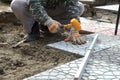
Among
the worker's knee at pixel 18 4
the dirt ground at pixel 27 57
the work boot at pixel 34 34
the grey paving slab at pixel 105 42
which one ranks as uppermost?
the worker's knee at pixel 18 4

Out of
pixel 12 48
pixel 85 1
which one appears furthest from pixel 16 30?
pixel 85 1

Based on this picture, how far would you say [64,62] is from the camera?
2604mm

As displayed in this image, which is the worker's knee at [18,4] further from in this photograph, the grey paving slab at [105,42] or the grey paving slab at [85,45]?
the grey paving slab at [105,42]

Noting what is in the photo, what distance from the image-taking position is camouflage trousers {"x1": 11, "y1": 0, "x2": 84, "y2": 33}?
10.4ft

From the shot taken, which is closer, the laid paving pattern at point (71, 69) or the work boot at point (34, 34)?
the laid paving pattern at point (71, 69)

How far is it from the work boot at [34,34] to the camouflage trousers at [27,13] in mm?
51

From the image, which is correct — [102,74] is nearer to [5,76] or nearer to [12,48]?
[5,76]

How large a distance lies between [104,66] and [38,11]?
0.89 m

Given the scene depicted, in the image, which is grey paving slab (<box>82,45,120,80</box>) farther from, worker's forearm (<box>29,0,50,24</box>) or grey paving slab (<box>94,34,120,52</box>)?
worker's forearm (<box>29,0,50,24</box>)

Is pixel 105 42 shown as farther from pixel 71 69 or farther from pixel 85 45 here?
pixel 71 69

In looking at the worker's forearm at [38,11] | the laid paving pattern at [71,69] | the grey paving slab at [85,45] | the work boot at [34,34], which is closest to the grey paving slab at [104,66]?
the laid paving pattern at [71,69]

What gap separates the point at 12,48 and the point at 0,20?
108 centimetres

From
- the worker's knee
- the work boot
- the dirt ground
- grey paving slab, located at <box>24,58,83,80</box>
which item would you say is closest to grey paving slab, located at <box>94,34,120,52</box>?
the dirt ground

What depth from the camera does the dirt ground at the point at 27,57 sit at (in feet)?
7.63
